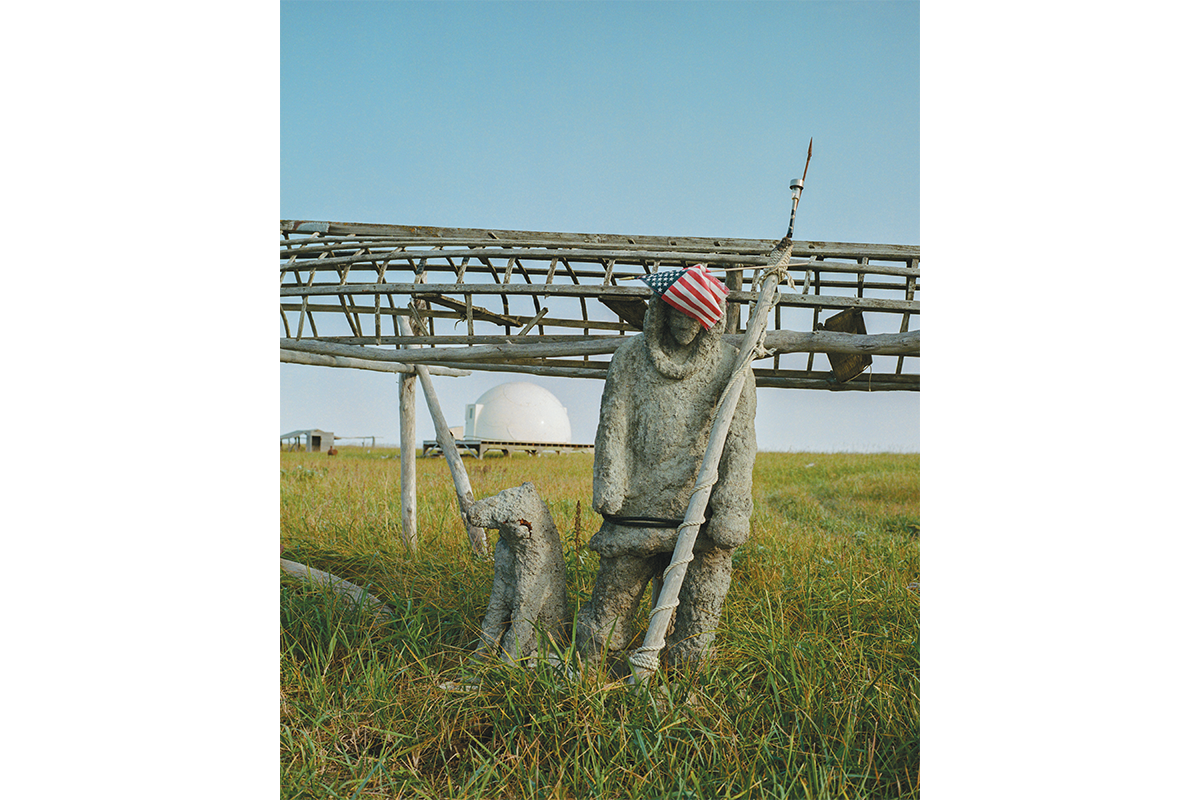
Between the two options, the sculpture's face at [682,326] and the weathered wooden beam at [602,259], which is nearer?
the sculpture's face at [682,326]

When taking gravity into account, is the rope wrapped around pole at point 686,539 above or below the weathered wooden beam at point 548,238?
below

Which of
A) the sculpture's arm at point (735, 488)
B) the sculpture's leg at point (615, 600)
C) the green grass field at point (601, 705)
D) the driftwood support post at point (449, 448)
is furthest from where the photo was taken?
the driftwood support post at point (449, 448)

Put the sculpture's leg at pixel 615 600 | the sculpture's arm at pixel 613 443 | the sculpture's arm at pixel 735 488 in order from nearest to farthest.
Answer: the sculpture's arm at pixel 735 488 < the sculpture's arm at pixel 613 443 < the sculpture's leg at pixel 615 600

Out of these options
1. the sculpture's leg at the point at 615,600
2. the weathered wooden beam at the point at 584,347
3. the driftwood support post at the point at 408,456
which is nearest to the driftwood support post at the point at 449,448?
the driftwood support post at the point at 408,456

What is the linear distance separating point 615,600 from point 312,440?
1921 centimetres

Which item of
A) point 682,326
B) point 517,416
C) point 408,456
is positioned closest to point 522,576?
point 682,326

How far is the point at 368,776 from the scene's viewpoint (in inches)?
110

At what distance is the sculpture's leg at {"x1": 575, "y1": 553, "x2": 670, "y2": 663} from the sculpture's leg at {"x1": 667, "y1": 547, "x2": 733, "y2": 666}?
17 centimetres

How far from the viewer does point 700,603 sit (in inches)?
136

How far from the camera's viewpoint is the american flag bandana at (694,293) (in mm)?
3162

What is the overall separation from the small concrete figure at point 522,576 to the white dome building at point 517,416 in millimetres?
14591

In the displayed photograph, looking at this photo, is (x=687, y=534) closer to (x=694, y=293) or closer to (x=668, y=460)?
(x=668, y=460)

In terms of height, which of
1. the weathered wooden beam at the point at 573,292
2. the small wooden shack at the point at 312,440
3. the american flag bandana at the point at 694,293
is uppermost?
the weathered wooden beam at the point at 573,292

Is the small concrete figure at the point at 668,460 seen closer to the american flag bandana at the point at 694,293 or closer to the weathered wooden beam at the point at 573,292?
the american flag bandana at the point at 694,293
